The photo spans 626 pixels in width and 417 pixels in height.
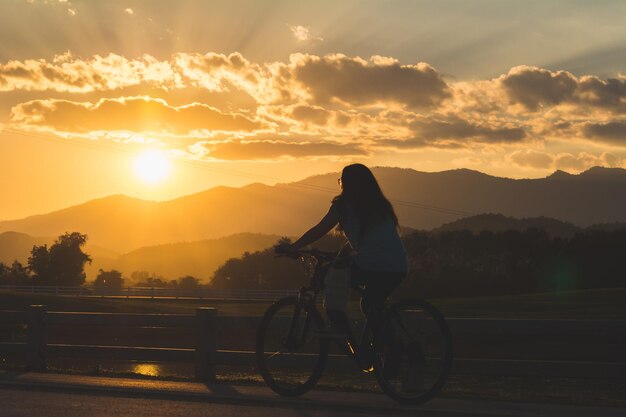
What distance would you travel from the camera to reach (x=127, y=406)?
8.79 metres

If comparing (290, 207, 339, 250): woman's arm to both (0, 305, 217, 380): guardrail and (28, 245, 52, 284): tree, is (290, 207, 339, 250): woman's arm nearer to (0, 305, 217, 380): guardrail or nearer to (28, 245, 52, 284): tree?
(0, 305, 217, 380): guardrail

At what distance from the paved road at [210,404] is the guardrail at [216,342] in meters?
0.89

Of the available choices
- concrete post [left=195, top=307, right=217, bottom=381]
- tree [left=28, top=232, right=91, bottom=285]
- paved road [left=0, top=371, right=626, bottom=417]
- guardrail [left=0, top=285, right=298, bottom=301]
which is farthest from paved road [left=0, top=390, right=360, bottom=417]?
tree [left=28, top=232, right=91, bottom=285]

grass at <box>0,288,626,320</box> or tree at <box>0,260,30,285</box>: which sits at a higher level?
tree at <box>0,260,30,285</box>

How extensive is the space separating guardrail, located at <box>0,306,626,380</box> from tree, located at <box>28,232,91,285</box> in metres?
127

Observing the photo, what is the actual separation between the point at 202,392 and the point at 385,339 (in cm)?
225

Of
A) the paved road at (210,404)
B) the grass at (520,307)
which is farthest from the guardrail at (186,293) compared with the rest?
the paved road at (210,404)

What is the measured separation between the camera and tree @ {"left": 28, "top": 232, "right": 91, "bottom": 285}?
446ft

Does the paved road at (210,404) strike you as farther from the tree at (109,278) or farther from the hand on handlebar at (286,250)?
the tree at (109,278)

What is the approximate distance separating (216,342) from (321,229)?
3359mm

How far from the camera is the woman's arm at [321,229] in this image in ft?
28.9

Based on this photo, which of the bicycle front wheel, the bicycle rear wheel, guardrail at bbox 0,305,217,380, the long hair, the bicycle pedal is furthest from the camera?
guardrail at bbox 0,305,217,380

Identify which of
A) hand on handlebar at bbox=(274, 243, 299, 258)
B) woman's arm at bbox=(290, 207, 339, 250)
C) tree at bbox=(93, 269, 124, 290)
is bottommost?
hand on handlebar at bbox=(274, 243, 299, 258)

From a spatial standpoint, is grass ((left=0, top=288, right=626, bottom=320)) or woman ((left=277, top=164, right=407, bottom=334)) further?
grass ((left=0, top=288, right=626, bottom=320))
